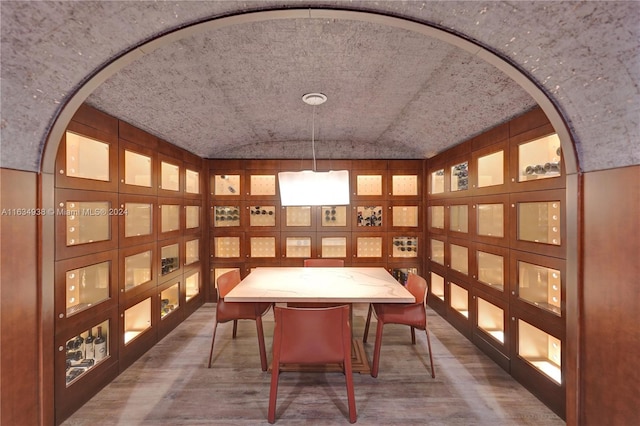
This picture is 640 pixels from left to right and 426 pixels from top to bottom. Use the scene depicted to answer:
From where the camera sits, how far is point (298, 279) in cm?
274

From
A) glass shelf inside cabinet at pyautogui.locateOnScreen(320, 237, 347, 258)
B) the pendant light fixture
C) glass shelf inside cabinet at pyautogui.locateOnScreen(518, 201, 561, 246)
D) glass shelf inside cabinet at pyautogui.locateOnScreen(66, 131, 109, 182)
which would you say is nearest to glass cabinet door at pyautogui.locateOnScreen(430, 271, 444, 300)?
glass shelf inside cabinet at pyautogui.locateOnScreen(320, 237, 347, 258)

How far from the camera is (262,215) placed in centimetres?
426

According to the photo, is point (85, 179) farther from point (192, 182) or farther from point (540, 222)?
point (540, 222)

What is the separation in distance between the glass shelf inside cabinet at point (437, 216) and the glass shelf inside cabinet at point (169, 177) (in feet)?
11.8

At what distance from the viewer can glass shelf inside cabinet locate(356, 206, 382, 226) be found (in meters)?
4.18

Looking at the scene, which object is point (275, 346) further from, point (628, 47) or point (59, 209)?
point (628, 47)

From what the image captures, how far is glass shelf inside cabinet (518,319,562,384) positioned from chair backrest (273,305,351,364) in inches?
64.7

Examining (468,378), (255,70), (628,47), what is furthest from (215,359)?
(628,47)

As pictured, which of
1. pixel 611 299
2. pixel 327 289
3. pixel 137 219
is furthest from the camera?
pixel 137 219

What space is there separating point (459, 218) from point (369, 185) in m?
1.41

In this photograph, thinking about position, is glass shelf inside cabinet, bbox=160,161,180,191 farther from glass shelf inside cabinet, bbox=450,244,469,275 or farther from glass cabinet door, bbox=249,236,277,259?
glass shelf inside cabinet, bbox=450,244,469,275

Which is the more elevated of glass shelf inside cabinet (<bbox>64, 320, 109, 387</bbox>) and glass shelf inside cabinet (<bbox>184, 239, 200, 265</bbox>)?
glass shelf inside cabinet (<bbox>184, 239, 200, 265</bbox>)

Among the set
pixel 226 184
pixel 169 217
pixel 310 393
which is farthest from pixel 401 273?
pixel 169 217

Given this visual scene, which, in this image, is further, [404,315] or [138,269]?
[138,269]
